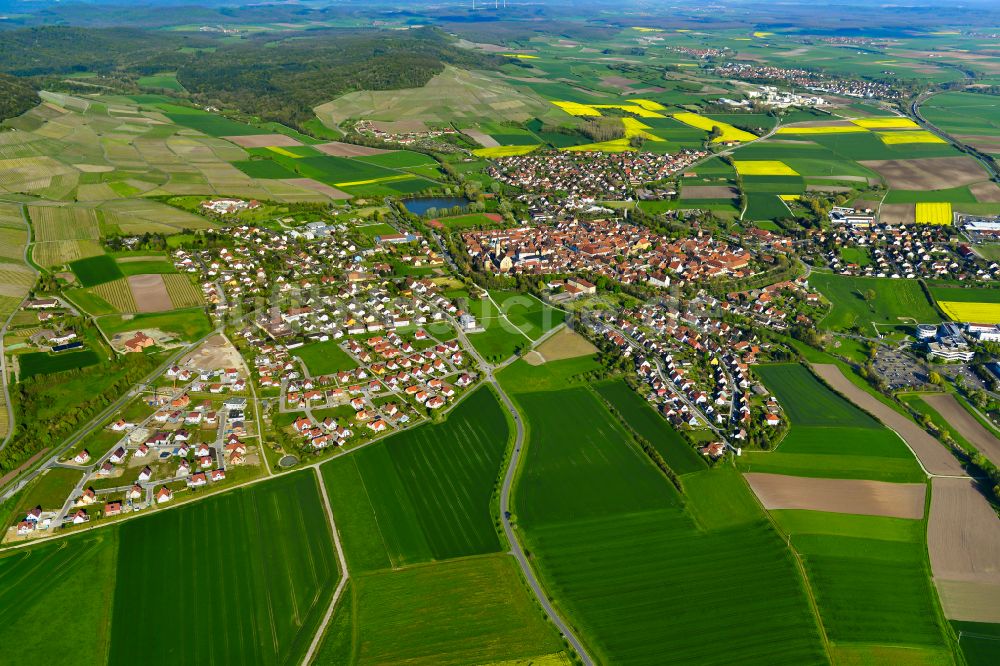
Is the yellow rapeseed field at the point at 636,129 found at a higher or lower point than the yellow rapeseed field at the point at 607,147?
higher

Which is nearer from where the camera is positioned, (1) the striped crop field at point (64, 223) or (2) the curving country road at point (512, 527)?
(2) the curving country road at point (512, 527)

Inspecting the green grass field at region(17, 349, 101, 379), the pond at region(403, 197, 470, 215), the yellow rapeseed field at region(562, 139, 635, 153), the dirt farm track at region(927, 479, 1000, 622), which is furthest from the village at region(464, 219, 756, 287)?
the yellow rapeseed field at region(562, 139, 635, 153)

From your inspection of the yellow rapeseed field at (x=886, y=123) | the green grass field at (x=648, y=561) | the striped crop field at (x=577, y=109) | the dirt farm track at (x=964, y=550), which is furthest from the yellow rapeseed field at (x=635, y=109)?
the dirt farm track at (x=964, y=550)

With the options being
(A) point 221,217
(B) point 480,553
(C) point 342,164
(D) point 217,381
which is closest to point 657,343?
(B) point 480,553

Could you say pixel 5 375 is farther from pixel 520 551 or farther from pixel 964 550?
pixel 964 550

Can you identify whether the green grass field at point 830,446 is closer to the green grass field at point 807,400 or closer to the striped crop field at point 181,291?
the green grass field at point 807,400
